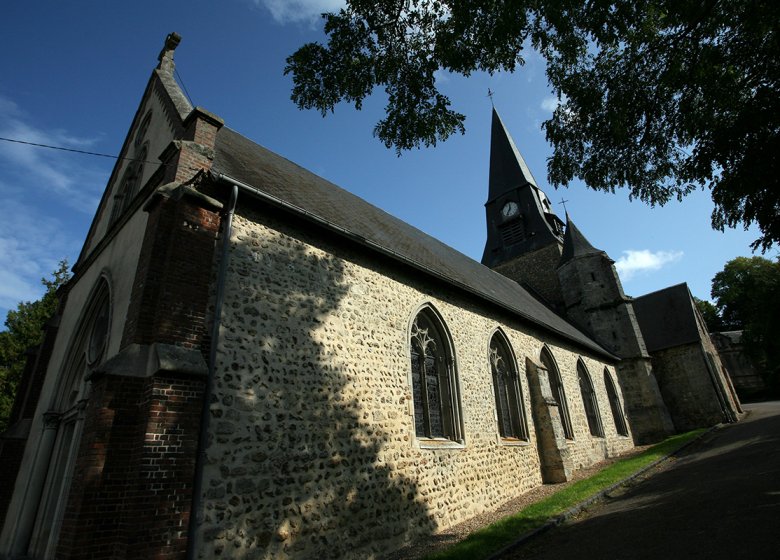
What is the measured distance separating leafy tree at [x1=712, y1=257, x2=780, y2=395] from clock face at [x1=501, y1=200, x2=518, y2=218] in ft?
43.7

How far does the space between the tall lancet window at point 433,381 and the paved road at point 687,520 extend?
9.06ft

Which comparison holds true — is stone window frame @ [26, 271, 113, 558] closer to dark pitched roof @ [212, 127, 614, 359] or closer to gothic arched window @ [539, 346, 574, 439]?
dark pitched roof @ [212, 127, 614, 359]

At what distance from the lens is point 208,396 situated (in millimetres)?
5434

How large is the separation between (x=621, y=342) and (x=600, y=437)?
6.63 metres

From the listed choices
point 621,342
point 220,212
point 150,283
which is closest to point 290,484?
point 150,283

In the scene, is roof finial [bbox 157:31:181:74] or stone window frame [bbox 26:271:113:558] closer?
stone window frame [bbox 26:271:113:558]

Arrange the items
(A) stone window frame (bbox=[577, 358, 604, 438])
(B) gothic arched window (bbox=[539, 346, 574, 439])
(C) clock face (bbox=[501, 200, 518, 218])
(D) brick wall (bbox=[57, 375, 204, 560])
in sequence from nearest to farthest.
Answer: (D) brick wall (bbox=[57, 375, 204, 560]) → (B) gothic arched window (bbox=[539, 346, 574, 439]) → (A) stone window frame (bbox=[577, 358, 604, 438]) → (C) clock face (bbox=[501, 200, 518, 218])

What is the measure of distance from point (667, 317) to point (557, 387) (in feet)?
46.5

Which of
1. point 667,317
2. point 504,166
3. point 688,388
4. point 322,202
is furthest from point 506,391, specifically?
point 504,166

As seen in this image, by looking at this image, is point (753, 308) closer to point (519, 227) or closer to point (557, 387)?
point (557, 387)

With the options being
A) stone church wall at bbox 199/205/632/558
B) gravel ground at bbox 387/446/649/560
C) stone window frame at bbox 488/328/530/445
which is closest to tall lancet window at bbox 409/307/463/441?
stone church wall at bbox 199/205/632/558

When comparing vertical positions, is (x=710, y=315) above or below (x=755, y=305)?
above

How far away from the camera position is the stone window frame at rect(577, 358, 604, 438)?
16.1 metres

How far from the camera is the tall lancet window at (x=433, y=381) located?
893cm
